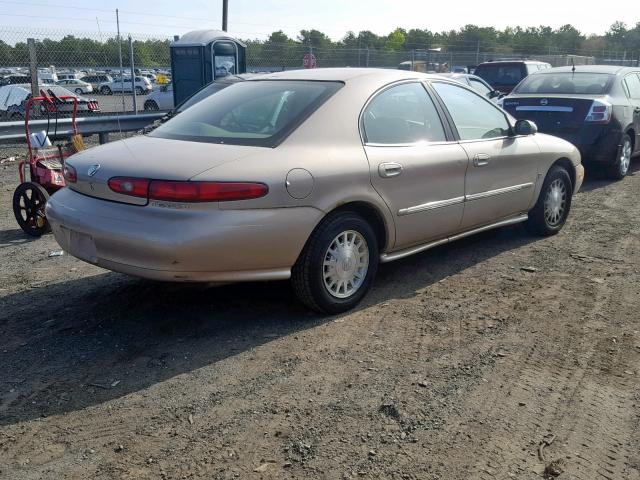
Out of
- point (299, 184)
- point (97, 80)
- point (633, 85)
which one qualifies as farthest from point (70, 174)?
point (97, 80)

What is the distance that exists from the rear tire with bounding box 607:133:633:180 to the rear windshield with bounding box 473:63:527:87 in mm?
6974

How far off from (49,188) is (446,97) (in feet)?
12.8

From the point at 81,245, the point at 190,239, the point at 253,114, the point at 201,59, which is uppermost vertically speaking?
the point at 201,59

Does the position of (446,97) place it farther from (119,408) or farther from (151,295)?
(119,408)

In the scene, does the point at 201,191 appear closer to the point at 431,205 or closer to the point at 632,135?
the point at 431,205

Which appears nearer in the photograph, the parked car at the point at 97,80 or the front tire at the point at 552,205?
the front tire at the point at 552,205

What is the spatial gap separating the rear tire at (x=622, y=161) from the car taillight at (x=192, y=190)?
7136mm

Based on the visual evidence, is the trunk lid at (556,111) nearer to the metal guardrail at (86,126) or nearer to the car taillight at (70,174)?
the metal guardrail at (86,126)

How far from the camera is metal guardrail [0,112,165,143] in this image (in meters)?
9.27

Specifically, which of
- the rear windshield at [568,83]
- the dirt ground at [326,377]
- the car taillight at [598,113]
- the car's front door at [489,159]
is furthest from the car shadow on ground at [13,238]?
the rear windshield at [568,83]

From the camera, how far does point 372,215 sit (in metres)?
4.44

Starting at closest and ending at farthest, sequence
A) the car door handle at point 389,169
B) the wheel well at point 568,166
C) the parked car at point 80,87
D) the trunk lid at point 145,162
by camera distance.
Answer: the trunk lid at point 145,162, the car door handle at point 389,169, the wheel well at point 568,166, the parked car at point 80,87

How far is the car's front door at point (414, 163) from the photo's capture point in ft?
14.4

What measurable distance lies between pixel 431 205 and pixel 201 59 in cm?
1001
